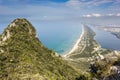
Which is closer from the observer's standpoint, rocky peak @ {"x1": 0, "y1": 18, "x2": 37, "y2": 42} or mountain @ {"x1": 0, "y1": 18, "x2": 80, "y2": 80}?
mountain @ {"x1": 0, "y1": 18, "x2": 80, "y2": 80}

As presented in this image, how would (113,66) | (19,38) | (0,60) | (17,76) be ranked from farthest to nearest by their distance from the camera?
(19,38) → (0,60) → (17,76) → (113,66)

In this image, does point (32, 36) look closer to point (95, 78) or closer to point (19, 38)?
point (19, 38)

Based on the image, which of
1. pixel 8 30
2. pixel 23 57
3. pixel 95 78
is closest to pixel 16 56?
pixel 23 57

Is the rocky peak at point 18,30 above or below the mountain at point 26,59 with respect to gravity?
above

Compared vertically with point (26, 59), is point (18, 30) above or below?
above

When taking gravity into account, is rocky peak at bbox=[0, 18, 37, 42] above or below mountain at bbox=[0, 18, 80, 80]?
above

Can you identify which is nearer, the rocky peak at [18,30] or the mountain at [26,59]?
the mountain at [26,59]

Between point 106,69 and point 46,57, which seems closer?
point 106,69

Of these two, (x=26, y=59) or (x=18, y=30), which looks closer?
(x=26, y=59)
